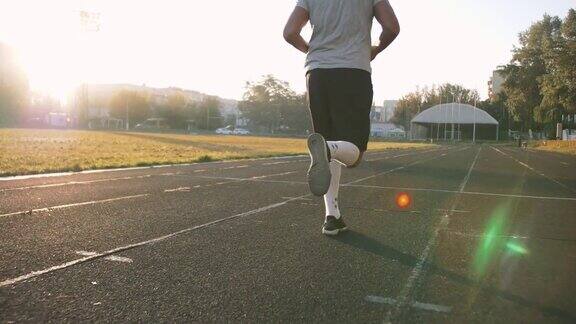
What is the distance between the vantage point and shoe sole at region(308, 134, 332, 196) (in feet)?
11.1

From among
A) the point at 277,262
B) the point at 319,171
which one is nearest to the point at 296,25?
the point at 319,171

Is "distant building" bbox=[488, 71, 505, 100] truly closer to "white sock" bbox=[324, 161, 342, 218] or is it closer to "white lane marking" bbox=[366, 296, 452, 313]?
"white sock" bbox=[324, 161, 342, 218]

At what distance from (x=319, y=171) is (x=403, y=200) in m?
3.29

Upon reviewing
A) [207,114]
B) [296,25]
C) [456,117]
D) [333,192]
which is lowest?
[333,192]

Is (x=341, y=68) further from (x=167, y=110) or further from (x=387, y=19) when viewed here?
(x=167, y=110)

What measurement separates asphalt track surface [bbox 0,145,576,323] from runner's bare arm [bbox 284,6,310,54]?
1.55 metres

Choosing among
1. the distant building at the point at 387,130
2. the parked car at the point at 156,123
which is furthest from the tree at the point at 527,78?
the parked car at the point at 156,123

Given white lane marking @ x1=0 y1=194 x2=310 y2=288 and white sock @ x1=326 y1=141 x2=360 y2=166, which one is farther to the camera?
white sock @ x1=326 y1=141 x2=360 y2=166

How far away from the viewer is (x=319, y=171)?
11.1 ft

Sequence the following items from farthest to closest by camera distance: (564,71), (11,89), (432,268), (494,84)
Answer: (494,84) < (11,89) < (564,71) < (432,268)

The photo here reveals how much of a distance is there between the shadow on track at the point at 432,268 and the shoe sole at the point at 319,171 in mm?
553

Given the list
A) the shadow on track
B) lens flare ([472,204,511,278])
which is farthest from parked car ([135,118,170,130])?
the shadow on track

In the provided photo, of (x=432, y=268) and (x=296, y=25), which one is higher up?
(x=296, y=25)

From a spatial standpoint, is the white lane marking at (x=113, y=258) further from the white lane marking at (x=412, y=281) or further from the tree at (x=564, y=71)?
the tree at (x=564, y=71)
